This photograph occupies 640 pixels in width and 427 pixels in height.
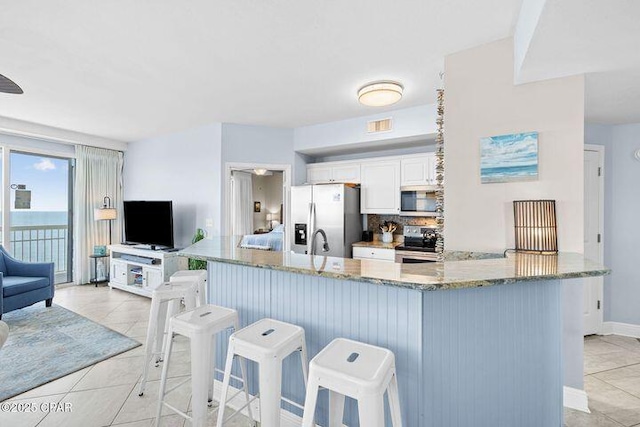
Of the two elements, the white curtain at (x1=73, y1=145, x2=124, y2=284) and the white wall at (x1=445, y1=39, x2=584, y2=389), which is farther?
the white curtain at (x1=73, y1=145, x2=124, y2=284)

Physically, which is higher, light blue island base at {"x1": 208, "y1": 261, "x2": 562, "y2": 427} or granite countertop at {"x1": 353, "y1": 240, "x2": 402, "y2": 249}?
granite countertop at {"x1": 353, "y1": 240, "x2": 402, "y2": 249}

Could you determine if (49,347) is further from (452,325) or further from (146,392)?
(452,325)

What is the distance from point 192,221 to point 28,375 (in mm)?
2540

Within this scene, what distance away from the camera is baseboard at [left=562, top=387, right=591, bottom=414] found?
6.79ft

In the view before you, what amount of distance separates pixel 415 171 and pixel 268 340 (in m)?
3.14

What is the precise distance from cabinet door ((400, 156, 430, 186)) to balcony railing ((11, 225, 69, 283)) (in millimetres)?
5568

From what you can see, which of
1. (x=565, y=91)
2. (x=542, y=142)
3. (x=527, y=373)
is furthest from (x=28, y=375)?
(x=565, y=91)

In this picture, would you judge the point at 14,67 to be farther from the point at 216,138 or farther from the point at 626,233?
the point at 626,233

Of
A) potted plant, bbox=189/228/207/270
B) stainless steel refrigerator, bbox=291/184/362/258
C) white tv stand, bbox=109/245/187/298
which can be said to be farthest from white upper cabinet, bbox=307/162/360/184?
white tv stand, bbox=109/245/187/298

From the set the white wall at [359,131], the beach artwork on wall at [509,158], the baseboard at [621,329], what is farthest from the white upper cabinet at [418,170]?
the baseboard at [621,329]

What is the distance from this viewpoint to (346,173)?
4.47 m

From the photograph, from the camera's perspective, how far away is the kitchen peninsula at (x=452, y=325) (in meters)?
1.36

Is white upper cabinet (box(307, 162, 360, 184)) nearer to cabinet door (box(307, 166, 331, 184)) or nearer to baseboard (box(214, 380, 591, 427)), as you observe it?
cabinet door (box(307, 166, 331, 184))

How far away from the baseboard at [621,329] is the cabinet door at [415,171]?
2.55m
